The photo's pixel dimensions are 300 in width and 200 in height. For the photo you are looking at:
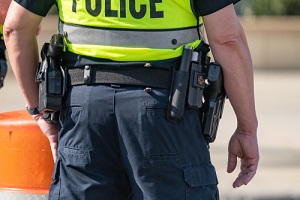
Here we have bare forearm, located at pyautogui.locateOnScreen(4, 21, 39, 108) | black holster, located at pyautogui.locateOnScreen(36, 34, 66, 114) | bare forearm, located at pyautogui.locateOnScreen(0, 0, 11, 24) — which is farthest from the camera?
bare forearm, located at pyautogui.locateOnScreen(0, 0, 11, 24)

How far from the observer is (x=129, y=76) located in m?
3.17

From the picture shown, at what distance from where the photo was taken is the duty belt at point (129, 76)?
316 cm

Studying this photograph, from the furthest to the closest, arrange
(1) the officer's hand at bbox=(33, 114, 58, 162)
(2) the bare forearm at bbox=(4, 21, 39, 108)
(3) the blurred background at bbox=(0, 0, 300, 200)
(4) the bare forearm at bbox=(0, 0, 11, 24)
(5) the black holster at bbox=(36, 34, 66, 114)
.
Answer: (3) the blurred background at bbox=(0, 0, 300, 200), (4) the bare forearm at bbox=(0, 0, 11, 24), (1) the officer's hand at bbox=(33, 114, 58, 162), (2) the bare forearm at bbox=(4, 21, 39, 108), (5) the black holster at bbox=(36, 34, 66, 114)

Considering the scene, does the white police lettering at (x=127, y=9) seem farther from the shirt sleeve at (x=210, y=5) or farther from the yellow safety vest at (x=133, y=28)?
the shirt sleeve at (x=210, y=5)

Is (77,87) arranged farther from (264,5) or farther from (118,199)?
(264,5)

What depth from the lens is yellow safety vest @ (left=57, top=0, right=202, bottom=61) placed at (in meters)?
3.17

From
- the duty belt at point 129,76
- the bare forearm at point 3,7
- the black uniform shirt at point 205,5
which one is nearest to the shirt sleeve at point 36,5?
the black uniform shirt at point 205,5

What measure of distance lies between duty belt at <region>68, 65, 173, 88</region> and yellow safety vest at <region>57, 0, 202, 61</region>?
4 centimetres

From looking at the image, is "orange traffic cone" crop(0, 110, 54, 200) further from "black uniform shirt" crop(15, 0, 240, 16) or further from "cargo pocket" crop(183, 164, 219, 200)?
"cargo pocket" crop(183, 164, 219, 200)

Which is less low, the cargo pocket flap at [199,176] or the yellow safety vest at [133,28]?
the yellow safety vest at [133,28]

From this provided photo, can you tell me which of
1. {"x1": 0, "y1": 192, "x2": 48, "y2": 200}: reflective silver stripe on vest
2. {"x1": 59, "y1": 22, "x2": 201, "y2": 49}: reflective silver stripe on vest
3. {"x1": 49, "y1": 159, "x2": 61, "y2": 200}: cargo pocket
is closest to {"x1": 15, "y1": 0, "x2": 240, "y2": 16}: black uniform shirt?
{"x1": 59, "y1": 22, "x2": 201, "y2": 49}: reflective silver stripe on vest

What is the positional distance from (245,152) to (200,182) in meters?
0.31

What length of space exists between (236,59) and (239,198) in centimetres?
340

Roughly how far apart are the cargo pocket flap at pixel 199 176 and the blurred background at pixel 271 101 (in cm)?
333
